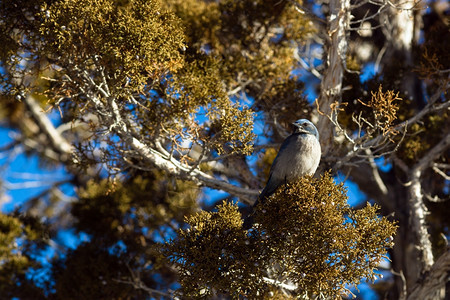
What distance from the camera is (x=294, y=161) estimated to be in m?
5.06

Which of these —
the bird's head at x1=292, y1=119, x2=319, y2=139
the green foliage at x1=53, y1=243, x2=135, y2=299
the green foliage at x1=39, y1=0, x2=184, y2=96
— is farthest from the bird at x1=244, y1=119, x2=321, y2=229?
the green foliage at x1=53, y1=243, x2=135, y2=299

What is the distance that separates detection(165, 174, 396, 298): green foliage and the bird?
0.88ft

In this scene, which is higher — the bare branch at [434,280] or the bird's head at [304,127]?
the bird's head at [304,127]

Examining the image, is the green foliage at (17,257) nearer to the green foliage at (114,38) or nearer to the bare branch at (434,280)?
the green foliage at (114,38)

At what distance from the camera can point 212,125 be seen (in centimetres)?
603

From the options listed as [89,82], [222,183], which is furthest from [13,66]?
[222,183]

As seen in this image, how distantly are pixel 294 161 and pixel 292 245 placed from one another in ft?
2.67

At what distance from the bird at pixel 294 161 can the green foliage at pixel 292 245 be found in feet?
0.88

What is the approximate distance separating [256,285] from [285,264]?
0.33 m

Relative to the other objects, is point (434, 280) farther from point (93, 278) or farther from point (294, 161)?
point (93, 278)

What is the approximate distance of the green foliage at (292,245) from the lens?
4570 millimetres

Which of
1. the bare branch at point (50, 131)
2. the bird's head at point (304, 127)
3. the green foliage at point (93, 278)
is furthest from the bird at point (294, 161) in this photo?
the bare branch at point (50, 131)

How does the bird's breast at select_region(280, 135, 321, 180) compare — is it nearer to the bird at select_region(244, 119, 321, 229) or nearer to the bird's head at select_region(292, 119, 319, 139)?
the bird at select_region(244, 119, 321, 229)

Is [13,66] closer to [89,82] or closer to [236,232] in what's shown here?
[89,82]
